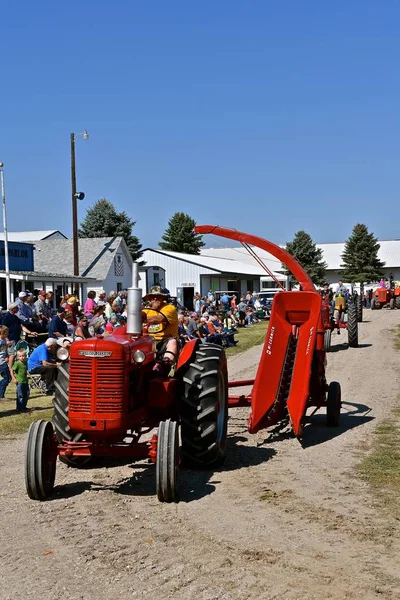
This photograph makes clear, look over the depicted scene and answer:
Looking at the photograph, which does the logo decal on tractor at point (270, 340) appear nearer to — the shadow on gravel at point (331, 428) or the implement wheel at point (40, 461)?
the shadow on gravel at point (331, 428)

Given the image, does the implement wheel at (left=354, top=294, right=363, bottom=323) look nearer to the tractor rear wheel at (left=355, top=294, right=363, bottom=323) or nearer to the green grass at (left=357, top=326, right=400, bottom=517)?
the tractor rear wheel at (left=355, top=294, right=363, bottom=323)

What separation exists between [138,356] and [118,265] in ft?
131

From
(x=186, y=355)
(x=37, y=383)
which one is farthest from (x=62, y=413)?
(x=37, y=383)

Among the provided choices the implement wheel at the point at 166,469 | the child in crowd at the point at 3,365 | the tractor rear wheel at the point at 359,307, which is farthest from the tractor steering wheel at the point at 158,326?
the tractor rear wheel at the point at 359,307

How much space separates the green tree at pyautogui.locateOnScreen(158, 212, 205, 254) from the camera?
3374 inches

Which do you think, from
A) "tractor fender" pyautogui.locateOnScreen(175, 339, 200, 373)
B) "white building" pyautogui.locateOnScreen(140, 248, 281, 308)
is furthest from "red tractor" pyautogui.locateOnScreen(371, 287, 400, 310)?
"tractor fender" pyautogui.locateOnScreen(175, 339, 200, 373)

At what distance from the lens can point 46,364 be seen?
14.6 meters

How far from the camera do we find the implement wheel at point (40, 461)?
277 inches

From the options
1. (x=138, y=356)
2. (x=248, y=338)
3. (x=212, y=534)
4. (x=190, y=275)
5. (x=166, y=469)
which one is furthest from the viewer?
(x=190, y=275)

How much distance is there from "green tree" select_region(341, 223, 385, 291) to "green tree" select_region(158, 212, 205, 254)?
54.5 ft

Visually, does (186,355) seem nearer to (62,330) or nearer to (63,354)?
(63,354)

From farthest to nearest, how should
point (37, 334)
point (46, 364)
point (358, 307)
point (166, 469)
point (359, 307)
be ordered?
point (359, 307), point (358, 307), point (37, 334), point (46, 364), point (166, 469)

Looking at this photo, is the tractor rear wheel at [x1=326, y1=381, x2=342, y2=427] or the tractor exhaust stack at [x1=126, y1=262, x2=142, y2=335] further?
the tractor rear wheel at [x1=326, y1=381, x2=342, y2=427]

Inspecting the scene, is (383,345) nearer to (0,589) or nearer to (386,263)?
(0,589)
